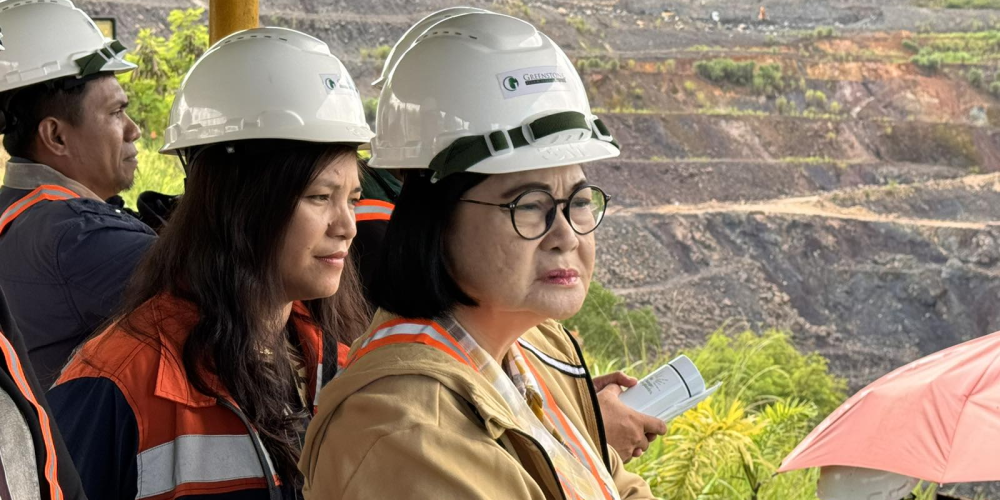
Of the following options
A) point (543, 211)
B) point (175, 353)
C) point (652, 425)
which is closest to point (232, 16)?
point (175, 353)

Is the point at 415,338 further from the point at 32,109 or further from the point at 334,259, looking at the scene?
the point at 32,109

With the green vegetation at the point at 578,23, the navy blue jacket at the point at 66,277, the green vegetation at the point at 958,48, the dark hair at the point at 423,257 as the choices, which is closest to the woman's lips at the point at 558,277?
the dark hair at the point at 423,257

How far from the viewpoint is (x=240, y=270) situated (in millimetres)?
1848

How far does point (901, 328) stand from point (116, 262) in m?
11.7

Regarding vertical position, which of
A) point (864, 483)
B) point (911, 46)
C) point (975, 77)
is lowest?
point (975, 77)

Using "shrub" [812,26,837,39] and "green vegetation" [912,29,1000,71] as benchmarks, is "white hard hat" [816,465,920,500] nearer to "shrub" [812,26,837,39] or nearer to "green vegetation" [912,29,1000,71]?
"shrub" [812,26,837,39]

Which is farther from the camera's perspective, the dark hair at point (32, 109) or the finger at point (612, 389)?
the dark hair at point (32, 109)

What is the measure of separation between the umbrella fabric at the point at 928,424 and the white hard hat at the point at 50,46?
215 centimetres

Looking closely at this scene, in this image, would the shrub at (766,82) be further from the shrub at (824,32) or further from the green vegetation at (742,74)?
the shrub at (824,32)

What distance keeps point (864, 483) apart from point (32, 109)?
2.53 m

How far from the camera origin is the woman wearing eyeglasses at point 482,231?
136 cm

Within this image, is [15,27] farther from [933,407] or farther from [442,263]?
[933,407]

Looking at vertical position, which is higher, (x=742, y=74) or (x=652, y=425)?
(x=652, y=425)

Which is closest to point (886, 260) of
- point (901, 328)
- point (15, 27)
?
point (901, 328)
